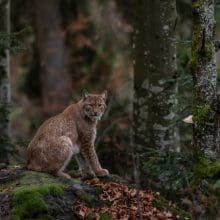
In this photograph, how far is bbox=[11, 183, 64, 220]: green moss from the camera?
24.1ft

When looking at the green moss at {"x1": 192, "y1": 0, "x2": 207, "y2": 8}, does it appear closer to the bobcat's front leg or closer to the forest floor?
the forest floor

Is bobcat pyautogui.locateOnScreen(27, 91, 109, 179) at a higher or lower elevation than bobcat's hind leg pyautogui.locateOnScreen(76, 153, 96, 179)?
higher

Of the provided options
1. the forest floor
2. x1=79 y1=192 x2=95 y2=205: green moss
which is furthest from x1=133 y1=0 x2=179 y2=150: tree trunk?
x1=79 y1=192 x2=95 y2=205: green moss

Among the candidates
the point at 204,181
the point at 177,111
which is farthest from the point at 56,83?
the point at 204,181

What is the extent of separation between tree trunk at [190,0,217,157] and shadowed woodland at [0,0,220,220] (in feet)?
0.03

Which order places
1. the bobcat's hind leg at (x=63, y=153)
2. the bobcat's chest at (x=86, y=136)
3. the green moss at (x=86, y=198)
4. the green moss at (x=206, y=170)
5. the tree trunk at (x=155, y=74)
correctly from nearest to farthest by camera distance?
1. the green moss at (x=206, y=170)
2. the green moss at (x=86, y=198)
3. the bobcat's hind leg at (x=63, y=153)
4. the bobcat's chest at (x=86, y=136)
5. the tree trunk at (x=155, y=74)

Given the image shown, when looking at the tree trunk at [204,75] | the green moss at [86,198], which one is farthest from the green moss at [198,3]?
the green moss at [86,198]

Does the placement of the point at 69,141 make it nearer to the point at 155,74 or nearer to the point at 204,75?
the point at 204,75

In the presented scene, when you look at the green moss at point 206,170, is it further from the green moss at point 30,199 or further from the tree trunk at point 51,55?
the tree trunk at point 51,55

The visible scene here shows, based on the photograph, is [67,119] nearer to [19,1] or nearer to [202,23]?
[202,23]

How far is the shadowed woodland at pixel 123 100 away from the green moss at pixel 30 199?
1 cm

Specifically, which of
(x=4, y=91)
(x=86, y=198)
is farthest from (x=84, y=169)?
(x=4, y=91)

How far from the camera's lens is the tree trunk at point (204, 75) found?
685cm

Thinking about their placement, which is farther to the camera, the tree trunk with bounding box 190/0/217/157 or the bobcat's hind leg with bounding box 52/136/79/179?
the bobcat's hind leg with bounding box 52/136/79/179
